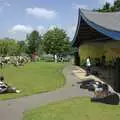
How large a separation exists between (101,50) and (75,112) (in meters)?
35.1

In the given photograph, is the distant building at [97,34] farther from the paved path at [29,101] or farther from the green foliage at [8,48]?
the green foliage at [8,48]

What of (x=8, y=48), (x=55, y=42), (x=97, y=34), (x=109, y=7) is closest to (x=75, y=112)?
(x=97, y=34)

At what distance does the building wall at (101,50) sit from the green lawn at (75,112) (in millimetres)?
22254

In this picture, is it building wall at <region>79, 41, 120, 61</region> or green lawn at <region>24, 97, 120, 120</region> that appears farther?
building wall at <region>79, 41, 120, 61</region>

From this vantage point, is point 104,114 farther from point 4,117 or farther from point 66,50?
point 66,50

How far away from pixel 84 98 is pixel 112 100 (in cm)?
196

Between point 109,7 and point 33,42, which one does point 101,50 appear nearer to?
point 109,7

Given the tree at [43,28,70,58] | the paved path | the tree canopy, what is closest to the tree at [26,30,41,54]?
the tree at [43,28,70,58]

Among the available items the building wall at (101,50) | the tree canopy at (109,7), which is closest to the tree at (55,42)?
the tree canopy at (109,7)

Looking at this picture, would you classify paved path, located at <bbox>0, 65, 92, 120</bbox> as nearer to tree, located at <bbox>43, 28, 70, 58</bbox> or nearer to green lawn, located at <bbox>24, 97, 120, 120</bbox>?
green lawn, located at <bbox>24, 97, 120, 120</bbox>

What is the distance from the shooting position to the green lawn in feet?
39.3

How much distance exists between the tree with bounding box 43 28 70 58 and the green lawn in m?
66.9

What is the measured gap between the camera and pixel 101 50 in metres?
47.5

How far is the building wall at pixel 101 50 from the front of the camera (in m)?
38.0
